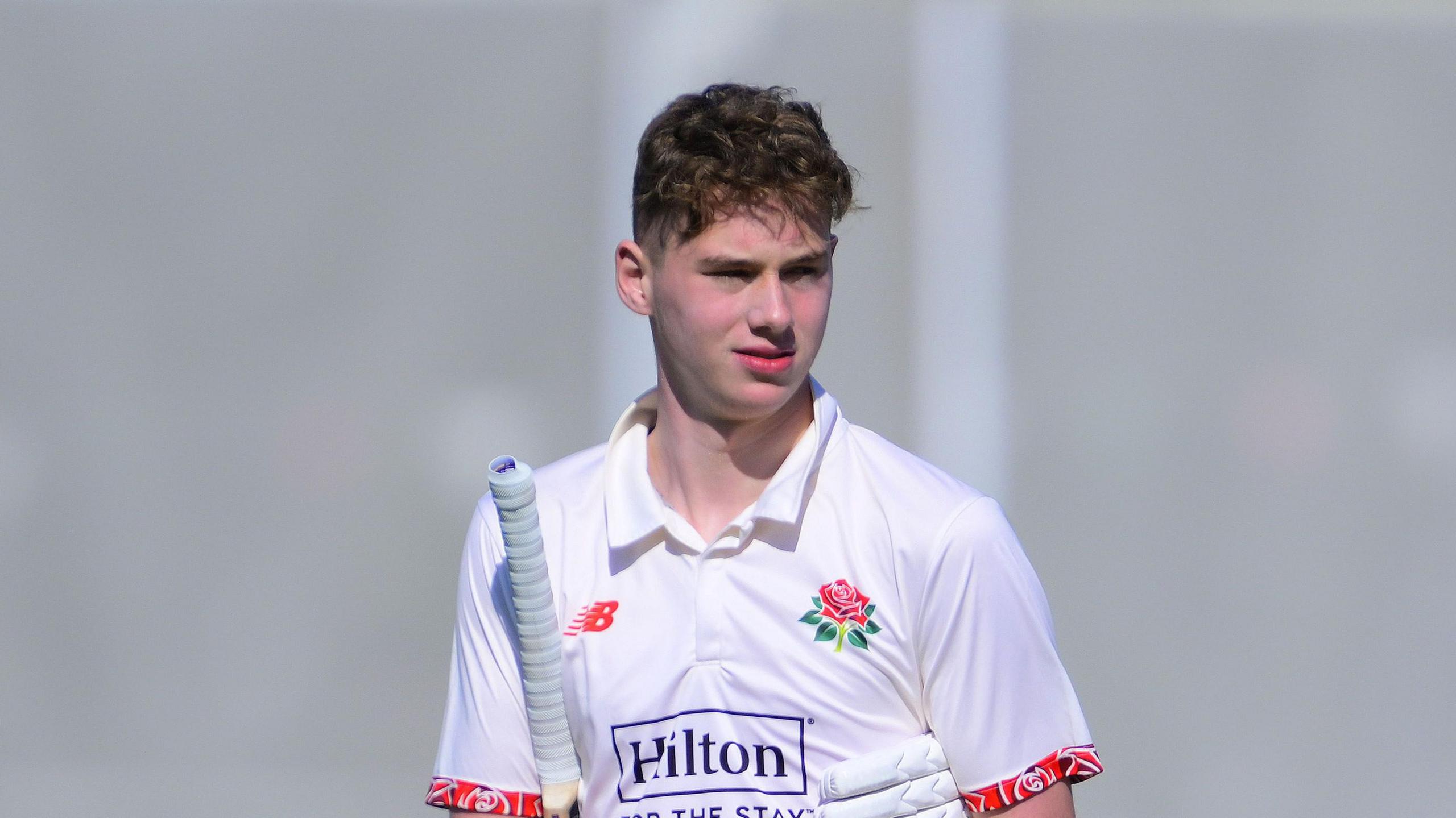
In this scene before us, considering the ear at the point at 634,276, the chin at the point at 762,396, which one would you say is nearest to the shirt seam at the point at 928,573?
the chin at the point at 762,396

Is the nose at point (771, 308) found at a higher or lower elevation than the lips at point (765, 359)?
higher

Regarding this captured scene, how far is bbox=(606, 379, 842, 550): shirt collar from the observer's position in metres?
1.79

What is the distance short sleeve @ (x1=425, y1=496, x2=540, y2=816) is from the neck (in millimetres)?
259

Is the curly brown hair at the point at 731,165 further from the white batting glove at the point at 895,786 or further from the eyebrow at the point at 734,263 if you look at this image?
the white batting glove at the point at 895,786

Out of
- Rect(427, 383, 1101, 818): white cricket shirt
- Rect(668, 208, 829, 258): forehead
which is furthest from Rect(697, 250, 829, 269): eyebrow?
Rect(427, 383, 1101, 818): white cricket shirt

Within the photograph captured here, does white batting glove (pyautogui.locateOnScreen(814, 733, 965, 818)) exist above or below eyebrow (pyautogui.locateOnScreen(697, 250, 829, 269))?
below

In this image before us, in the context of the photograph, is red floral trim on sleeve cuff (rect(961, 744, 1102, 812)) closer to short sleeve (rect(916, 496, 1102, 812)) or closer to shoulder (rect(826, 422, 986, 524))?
short sleeve (rect(916, 496, 1102, 812))

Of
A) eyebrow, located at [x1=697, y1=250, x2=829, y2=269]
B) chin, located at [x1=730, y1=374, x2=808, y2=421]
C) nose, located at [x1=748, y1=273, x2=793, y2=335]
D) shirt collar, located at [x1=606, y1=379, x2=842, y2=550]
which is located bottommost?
shirt collar, located at [x1=606, y1=379, x2=842, y2=550]

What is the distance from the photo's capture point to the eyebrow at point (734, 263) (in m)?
1.72

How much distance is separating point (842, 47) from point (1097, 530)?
153 cm

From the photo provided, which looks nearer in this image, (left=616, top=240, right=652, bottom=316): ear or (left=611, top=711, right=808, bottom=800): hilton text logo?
(left=611, top=711, right=808, bottom=800): hilton text logo

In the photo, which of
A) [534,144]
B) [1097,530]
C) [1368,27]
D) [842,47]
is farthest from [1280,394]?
[534,144]

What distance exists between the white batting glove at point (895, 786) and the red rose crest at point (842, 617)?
139 mm

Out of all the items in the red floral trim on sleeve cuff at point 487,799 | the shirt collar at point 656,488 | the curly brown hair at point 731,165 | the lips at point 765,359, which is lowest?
the red floral trim on sleeve cuff at point 487,799
